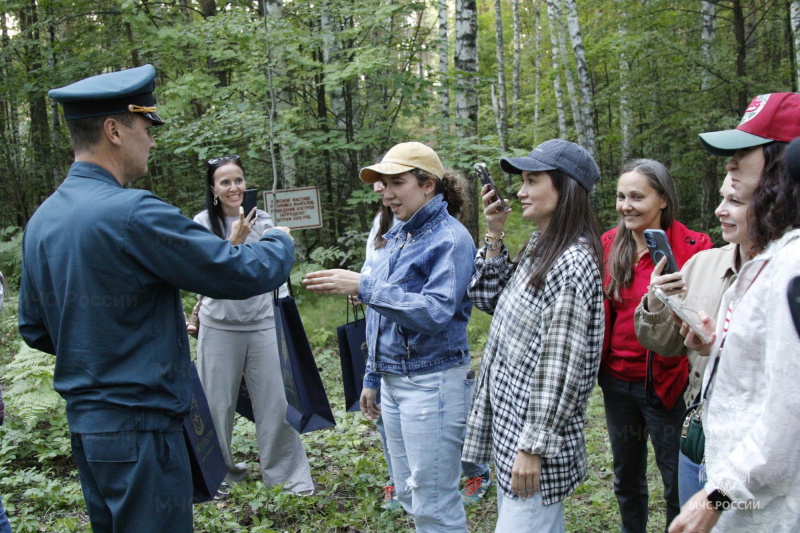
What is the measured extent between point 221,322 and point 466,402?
2.13m

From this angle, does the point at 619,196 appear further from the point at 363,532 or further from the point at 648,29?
the point at 648,29

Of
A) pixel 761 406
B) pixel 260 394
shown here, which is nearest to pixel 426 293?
pixel 761 406

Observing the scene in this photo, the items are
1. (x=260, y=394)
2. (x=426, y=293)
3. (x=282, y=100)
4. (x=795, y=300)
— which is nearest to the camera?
(x=795, y=300)

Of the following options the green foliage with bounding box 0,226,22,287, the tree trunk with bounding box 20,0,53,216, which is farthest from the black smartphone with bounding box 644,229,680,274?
the tree trunk with bounding box 20,0,53,216

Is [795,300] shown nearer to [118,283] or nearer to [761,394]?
[761,394]

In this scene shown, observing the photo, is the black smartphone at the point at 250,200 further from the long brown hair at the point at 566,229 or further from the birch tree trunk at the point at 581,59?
the birch tree trunk at the point at 581,59

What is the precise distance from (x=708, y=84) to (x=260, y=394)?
9.74 metres

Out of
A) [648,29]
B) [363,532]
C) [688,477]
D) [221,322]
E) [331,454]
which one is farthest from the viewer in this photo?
[648,29]

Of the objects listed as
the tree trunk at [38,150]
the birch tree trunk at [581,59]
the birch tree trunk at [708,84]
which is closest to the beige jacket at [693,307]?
the birch tree trunk at [708,84]

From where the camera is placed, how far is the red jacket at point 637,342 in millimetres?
2891

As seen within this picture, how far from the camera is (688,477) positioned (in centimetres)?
206

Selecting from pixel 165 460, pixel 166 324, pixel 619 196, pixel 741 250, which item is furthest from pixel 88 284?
pixel 619 196

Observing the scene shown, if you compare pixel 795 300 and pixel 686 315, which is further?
pixel 686 315

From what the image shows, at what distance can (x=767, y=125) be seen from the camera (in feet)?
5.80
